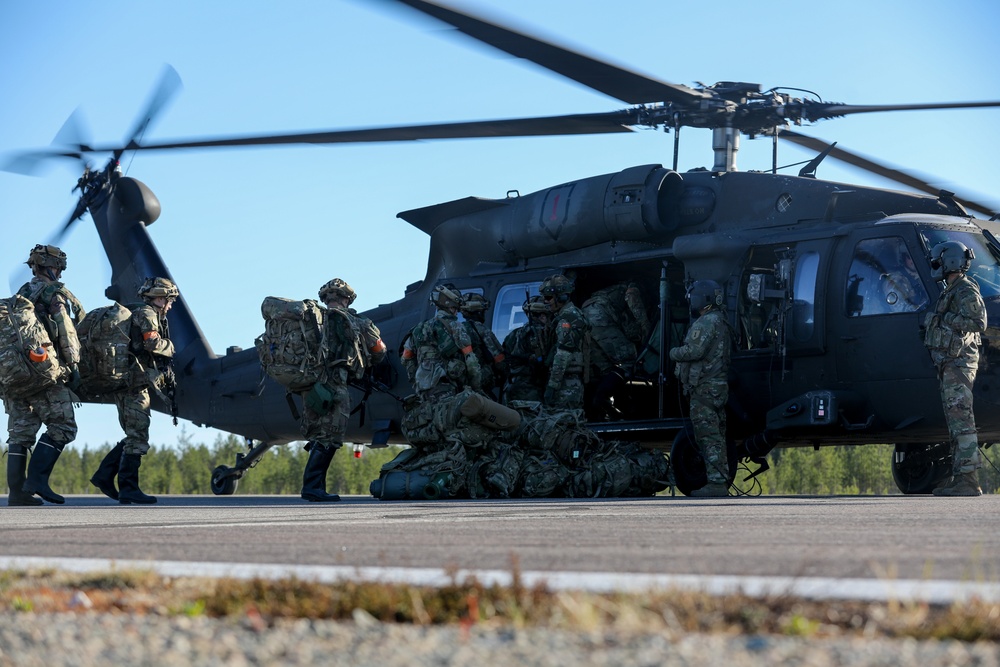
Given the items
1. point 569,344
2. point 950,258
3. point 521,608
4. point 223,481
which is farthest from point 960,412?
point 223,481

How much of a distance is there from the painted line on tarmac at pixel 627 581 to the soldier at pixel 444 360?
6921 mm

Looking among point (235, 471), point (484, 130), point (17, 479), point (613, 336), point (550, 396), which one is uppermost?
point (484, 130)

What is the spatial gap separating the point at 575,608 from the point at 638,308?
9.24m

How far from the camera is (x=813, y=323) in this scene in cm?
1001

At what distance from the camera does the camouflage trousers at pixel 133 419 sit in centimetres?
1102

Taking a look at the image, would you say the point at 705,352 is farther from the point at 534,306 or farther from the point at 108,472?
the point at 108,472

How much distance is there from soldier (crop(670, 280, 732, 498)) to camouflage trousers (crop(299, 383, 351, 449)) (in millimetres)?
2958

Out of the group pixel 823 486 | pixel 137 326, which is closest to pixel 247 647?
pixel 137 326

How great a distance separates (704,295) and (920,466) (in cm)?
305

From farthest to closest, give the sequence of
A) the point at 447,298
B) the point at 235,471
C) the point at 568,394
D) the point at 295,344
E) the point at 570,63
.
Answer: the point at 235,471, the point at 447,298, the point at 568,394, the point at 295,344, the point at 570,63

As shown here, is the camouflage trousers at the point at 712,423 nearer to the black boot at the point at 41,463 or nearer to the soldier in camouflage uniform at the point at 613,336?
the soldier in camouflage uniform at the point at 613,336

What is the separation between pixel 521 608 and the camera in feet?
8.88

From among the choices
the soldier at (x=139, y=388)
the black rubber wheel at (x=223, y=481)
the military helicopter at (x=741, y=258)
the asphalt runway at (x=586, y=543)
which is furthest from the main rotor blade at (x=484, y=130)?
the black rubber wheel at (x=223, y=481)

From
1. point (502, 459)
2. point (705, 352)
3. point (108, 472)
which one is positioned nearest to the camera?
point (705, 352)
